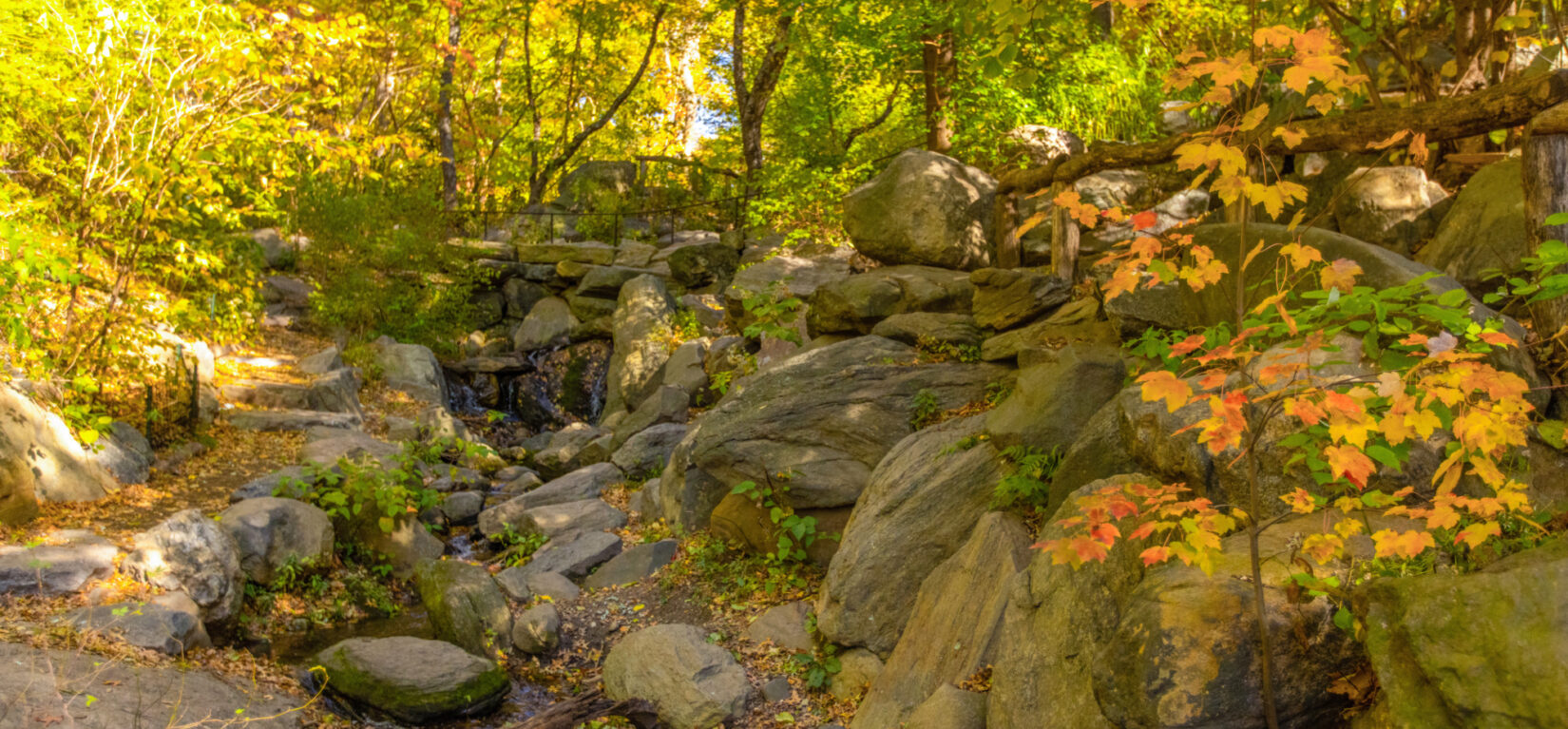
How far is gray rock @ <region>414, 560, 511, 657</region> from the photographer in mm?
6461

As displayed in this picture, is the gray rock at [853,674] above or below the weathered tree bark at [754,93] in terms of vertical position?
below

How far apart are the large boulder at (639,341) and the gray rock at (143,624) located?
747cm

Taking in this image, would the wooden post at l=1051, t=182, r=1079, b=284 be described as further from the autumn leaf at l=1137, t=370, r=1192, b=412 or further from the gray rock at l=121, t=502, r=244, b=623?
the gray rock at l=121, t=502, r=244, b=623

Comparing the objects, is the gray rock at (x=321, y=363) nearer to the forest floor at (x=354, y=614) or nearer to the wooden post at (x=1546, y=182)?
the forest floor at (x=354, y=614)

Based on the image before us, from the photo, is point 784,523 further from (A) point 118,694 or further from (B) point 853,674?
(A) point 118,694

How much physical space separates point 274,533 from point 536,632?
7.61ft

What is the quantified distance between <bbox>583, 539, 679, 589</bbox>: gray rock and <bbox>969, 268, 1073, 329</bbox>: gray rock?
3.09 metres

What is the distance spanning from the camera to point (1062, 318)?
→ 6.81 m

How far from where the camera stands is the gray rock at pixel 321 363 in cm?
1200

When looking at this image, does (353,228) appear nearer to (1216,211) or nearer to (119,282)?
(119,282)

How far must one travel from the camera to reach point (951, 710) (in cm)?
431

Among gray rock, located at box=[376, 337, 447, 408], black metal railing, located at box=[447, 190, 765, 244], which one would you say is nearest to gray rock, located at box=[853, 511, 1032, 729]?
gray rock, located at box=[376, 337, 447, 408]

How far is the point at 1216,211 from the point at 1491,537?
17.7 feet

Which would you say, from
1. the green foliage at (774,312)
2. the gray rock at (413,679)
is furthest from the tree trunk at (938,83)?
the gray rock at (413,679)
